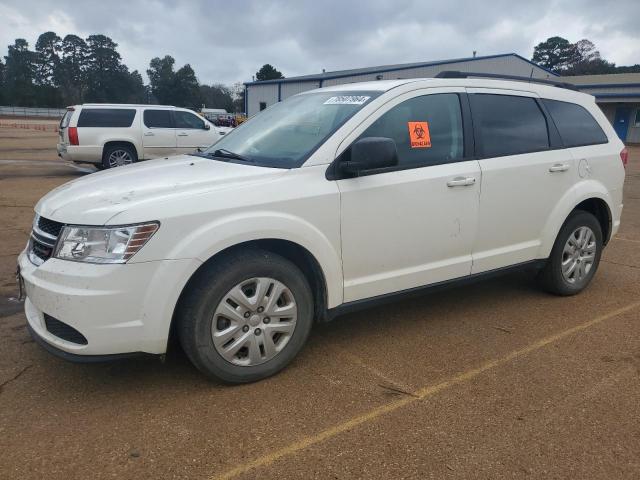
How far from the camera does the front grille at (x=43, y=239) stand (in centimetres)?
291

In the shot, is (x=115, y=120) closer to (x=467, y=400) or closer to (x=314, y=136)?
(x=314, y=136)

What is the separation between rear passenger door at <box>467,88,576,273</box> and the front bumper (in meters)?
2.33

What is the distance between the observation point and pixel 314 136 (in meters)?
3.55

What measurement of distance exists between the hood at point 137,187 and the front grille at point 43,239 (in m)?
0.05

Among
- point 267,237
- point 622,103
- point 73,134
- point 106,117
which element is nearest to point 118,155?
point 106,117

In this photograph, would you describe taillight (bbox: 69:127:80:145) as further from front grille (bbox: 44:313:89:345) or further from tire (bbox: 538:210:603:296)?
tire (bbox: 538:210:603:296)

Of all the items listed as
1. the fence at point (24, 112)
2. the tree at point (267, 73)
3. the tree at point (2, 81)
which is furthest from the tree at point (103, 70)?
the tree at point (267, 73)

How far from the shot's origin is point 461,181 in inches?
150

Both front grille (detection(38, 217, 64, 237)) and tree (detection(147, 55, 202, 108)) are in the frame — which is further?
tree (detection(147, 55, 202, 108))

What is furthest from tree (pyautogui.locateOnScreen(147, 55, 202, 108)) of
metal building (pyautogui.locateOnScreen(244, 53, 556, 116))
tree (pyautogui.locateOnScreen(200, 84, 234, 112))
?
metal building (pyautogui.locateOnScreen(244, 53, 556, 116))

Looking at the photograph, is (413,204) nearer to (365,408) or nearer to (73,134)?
(365,408)

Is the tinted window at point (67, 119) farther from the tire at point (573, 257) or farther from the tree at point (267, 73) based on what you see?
the tree at point (267, 73)

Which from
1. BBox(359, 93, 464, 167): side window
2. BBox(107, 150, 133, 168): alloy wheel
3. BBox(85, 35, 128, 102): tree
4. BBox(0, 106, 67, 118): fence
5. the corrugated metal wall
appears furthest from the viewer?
BBox(85, 35, 128, 102): tree

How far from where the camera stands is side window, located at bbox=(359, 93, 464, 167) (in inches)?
142
